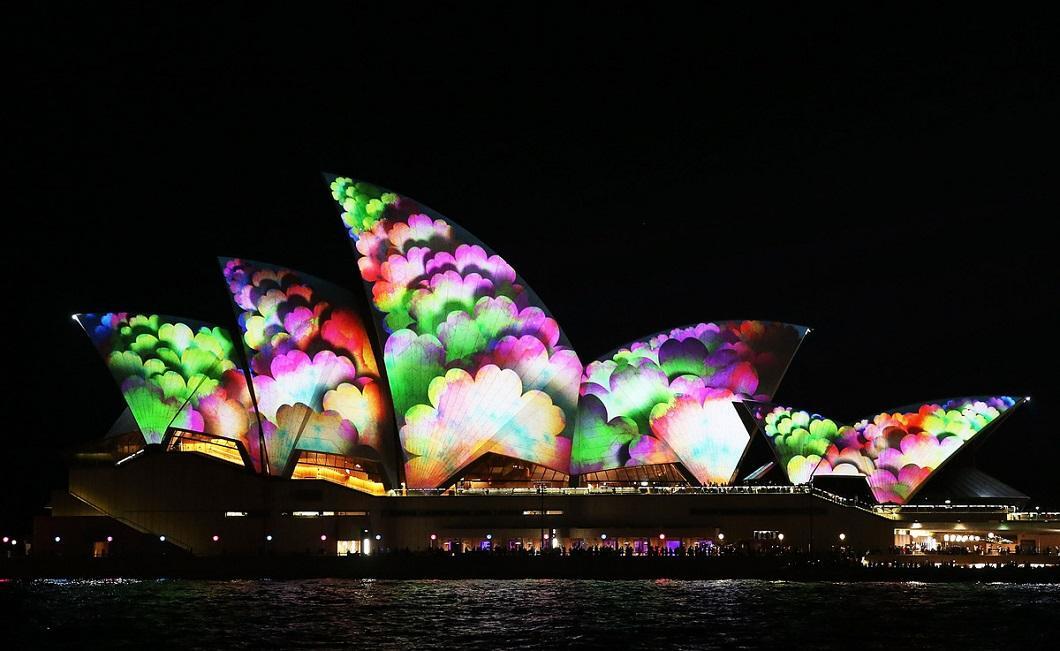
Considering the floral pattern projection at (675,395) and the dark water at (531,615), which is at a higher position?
the floral pattern projection at (675,395)

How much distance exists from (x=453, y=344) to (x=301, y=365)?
7.67 metres

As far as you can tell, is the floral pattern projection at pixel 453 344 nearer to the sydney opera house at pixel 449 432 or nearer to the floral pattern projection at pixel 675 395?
the sydney opera house at pixel 449 432

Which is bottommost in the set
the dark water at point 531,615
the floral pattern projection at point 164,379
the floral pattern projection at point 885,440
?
the dark water at point 531,615

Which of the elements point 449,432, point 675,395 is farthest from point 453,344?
point 675,395

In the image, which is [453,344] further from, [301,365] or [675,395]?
[675,395]

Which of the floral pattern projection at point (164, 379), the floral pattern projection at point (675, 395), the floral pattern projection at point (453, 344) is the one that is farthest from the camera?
the floral pattern projection at point (675, 395)

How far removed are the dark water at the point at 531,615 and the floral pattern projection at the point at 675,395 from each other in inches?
476

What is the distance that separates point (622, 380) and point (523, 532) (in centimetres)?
947

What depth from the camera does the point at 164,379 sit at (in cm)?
7244

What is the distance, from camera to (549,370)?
7256 cm

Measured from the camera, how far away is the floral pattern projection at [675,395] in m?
73.6

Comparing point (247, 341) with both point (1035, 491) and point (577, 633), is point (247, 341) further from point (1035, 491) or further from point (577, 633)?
point (1035, 491)

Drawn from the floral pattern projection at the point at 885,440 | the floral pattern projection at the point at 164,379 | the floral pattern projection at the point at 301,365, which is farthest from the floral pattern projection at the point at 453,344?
the floral pattern projection at the point at 885,440

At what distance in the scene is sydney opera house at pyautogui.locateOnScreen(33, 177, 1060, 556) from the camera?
7044cm
